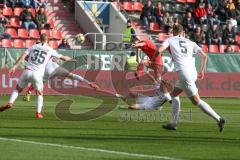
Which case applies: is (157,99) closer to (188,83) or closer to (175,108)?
(175,108)

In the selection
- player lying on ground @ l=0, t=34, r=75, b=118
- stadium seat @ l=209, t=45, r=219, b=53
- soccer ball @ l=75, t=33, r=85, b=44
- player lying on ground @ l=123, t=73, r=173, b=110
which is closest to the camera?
player lying on ground @ l=0, t=34, r=75, b=118

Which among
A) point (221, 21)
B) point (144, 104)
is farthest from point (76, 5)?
point (144, 104)

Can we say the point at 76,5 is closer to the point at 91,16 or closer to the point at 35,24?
the point at 91,16

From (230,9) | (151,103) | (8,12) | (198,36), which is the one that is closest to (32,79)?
(151,103)

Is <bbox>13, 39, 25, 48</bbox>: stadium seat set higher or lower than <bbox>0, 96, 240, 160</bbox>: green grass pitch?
higher

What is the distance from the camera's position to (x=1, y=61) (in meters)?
33.7

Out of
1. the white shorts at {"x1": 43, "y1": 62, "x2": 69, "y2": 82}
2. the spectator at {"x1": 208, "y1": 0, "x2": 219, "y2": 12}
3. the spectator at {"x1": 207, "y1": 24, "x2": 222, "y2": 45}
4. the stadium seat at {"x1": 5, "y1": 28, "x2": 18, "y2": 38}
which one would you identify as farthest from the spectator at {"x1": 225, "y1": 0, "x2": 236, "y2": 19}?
the white shorts at {"x1": 43, "y1": 62, "x2": 69, "y2": 82}

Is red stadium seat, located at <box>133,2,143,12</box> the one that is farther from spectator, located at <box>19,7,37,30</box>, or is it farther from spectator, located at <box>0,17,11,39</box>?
spectator, located at <box>0,17,11,39</box>

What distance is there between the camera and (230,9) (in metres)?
45.1

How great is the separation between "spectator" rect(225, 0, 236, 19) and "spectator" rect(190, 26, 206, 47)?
318 centimetres

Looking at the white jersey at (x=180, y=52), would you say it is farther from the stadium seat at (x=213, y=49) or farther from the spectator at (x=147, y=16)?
the spectator at (x=147, y=16)

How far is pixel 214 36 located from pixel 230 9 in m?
3.13

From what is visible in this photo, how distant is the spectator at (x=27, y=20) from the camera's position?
3787cm

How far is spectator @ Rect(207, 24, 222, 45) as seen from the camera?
42487 millimetres
